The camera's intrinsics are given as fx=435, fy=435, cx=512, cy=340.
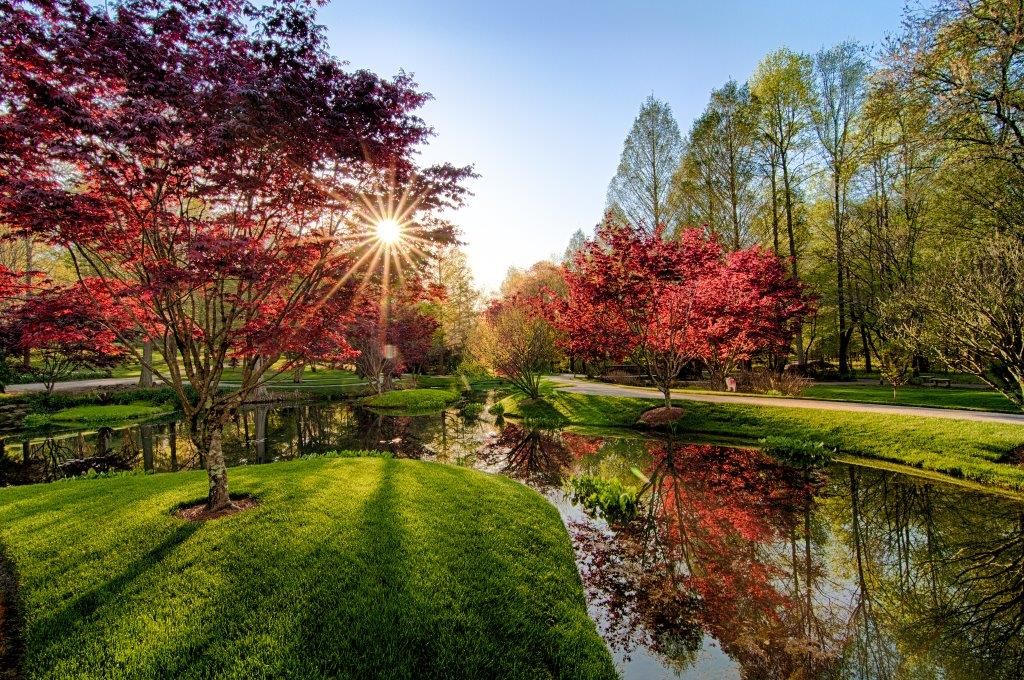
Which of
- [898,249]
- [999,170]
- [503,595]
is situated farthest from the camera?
[898,249]

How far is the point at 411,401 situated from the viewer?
2461 cm

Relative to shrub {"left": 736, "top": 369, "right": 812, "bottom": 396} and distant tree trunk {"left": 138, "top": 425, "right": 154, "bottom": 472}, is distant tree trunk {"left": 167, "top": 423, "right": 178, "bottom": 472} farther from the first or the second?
shrub {"left": 736, "top": 369, "right": 812, "bottom": 396}

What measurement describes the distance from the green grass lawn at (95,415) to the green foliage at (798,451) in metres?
25.7

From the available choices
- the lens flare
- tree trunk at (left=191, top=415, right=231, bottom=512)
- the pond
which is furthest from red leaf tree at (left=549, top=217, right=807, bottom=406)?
tree trunk at (left=191, top=415, right=231, bottom=512)

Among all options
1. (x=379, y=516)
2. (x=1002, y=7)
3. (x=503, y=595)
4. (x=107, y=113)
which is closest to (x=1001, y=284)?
(x=1002, y=7)

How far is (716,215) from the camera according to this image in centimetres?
2659

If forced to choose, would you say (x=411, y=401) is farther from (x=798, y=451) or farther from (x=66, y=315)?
(x=66, y=315)

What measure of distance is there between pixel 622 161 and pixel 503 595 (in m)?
29.1

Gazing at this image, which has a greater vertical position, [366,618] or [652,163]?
[652,163]

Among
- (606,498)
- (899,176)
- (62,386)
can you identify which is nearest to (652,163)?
(899,176)

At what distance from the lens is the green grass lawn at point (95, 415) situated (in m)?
18.8

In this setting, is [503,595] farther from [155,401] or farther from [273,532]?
[155,401]

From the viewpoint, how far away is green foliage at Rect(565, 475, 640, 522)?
8586mm

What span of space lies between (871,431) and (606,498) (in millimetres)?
8848
